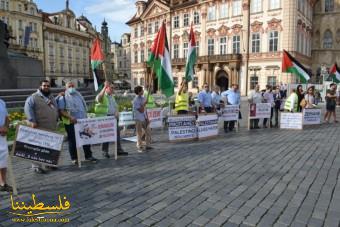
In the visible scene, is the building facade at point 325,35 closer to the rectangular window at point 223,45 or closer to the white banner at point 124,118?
the rectangular window at point 223,45

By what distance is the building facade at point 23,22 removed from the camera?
60688mm

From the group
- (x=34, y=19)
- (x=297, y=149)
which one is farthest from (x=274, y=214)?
(x=34, y=19)

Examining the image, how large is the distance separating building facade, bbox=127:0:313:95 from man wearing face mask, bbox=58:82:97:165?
33.2m

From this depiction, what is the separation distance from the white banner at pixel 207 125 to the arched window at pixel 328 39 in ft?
130

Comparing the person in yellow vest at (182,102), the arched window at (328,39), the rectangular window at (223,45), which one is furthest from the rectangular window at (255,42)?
the person in yellow vest at (182,102)

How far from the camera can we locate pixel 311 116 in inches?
551

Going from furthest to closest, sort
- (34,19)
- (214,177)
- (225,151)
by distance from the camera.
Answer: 1. (34,19)
2. (225,151)
3. (214,177)

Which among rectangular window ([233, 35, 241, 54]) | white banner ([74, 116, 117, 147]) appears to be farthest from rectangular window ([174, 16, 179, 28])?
white banner ([74, 116, 117, 147])

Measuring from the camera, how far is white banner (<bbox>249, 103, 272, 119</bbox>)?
13266 millimetres

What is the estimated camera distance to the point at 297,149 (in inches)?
353

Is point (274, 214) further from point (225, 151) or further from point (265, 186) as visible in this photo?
point (225, 151)

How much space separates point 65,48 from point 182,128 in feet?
244

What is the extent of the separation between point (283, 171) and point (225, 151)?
218 cm

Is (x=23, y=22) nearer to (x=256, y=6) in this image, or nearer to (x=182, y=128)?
(x=256, y=6)
